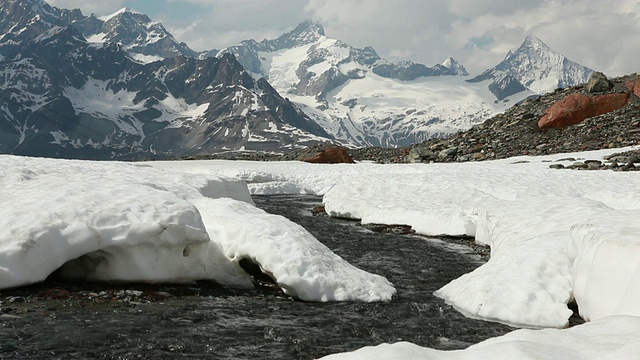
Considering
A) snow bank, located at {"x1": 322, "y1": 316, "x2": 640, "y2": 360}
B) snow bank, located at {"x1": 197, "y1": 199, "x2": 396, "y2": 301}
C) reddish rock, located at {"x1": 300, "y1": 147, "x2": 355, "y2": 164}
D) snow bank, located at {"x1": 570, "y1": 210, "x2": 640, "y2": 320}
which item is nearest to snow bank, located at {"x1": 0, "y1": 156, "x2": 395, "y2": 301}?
snow bank, located at {"x1": 197, "y1": 199, "x2": 396, "y2": 301}

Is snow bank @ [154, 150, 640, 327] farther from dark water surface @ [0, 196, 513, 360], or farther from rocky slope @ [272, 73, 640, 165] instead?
rocky slope @ [272, 73, 640, 165]

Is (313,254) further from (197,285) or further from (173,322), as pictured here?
(173,322)

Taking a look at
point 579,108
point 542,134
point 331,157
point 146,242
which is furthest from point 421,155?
point 146,242

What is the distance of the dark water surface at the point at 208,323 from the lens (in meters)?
9.23

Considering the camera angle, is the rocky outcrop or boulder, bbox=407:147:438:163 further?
boulder, bbox=407:147:438:163

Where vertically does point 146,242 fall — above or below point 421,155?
below

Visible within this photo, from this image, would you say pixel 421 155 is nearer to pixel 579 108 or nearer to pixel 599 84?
pixel 579 108

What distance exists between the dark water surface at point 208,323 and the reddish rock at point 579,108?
5142cm

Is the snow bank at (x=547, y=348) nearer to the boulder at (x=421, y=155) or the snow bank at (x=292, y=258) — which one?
the snow bank at (x=292, y=258)

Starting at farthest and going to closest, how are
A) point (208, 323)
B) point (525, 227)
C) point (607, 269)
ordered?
point (525, 227), point (208, 323), point (607, 269)

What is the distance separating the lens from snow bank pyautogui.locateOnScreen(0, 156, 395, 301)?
12.2m

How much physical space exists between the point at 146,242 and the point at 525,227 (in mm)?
10100

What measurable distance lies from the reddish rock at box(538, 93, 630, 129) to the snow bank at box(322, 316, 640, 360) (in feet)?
188

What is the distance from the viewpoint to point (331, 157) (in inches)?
2729
